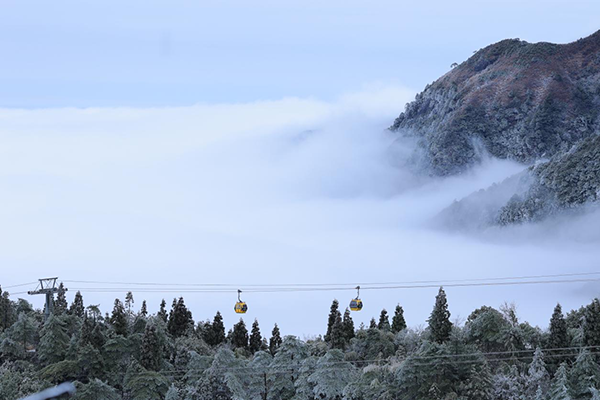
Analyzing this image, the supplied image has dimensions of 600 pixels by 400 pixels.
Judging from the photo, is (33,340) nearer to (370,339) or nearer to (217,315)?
(217,315)

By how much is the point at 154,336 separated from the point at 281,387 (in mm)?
16313

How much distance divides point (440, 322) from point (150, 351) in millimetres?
33440

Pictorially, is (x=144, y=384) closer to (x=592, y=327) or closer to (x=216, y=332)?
(x=216, y=332)

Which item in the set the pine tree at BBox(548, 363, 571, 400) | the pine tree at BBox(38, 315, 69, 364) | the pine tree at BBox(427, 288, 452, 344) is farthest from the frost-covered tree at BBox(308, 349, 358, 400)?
the pine tree at BBox(38, 315, 69, 364)

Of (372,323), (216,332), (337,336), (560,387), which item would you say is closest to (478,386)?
(560,387)

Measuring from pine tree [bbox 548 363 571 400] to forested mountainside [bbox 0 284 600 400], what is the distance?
0.15m

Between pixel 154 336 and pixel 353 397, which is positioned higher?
pixel 154 336

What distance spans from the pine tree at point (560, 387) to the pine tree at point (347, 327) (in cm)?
3276

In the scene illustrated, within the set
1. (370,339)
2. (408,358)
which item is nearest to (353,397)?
(408,358)

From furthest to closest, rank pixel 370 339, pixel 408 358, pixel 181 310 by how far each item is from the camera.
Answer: pixel 181 310 < pixel 370 339 < pixel 408 358

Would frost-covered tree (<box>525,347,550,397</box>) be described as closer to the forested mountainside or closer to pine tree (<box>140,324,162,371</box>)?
the forested mountainside

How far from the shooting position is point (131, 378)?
88.9 meters

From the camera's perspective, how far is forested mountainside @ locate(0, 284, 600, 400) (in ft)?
258

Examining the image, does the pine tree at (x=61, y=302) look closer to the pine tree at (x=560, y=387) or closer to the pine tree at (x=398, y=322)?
the pine tree at (x=398, y=322)
